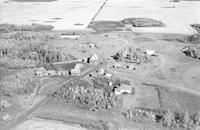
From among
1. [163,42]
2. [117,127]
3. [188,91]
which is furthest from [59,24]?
[117,127]

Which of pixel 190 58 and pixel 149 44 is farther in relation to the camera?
pixel 149 44

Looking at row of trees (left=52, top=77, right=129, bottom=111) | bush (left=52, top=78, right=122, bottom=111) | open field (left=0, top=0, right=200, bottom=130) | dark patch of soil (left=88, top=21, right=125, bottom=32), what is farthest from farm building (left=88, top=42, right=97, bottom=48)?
bush (left=52, top=78, right=122, bottom=111)

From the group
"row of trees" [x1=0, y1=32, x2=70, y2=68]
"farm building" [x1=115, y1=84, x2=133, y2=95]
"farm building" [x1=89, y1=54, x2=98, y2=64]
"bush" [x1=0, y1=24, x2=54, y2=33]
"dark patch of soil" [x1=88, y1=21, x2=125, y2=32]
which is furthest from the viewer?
"dark patch of soil" [x1=88, y1=21, x2=125, y2=32]

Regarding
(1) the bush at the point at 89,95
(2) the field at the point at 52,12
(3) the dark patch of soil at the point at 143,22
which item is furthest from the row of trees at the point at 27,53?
(3) the dark patch of soil at the point at 143,22

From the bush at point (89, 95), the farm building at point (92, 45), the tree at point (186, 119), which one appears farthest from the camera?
the farm building at point (92, 45)

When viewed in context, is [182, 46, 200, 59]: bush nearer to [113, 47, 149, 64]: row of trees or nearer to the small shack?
[113, 47, 149, 64]: row of trees

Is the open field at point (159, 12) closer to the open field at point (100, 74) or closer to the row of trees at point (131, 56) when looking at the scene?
the open field at point (100, 74)

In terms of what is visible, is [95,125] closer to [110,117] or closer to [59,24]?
[110,117]

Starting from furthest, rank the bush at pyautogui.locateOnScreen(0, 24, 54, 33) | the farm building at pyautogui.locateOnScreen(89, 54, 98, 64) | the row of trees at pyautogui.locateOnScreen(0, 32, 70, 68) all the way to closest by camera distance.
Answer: the bush at pyautogui.locateOnScreen(0, 24, 54, 33) < the farm building at pyautogui.locateOnScreen(89, 54, 98, 64) < the row of trees at pyautogui.locateOnScreen(0, 32, 70, 68)

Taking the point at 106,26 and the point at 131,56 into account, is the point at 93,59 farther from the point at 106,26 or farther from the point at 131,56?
the point at 106,26

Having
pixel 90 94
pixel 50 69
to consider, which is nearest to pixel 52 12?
pixel 50 69

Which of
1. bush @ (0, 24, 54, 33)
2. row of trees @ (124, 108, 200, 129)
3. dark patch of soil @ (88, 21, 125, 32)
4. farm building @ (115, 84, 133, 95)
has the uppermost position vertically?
bush @ (0, 24, 54, 33)
